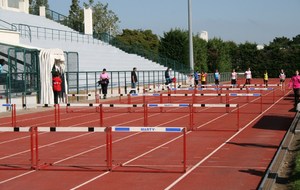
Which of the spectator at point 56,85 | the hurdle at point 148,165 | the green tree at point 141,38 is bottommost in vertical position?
the hurdle at point 148,165

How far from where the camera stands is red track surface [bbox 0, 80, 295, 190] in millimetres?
9578

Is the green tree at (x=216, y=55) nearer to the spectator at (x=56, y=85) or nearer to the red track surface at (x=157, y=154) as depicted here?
the spectator at (x=56, y=85)

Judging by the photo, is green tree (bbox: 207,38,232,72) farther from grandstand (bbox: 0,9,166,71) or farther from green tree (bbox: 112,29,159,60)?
grandstand (bbox: 0,9,166,71)

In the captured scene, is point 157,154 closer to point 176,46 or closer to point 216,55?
point 176,46

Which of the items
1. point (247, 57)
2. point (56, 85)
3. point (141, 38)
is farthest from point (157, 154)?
point (141, 38)

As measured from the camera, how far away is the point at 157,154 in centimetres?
1251

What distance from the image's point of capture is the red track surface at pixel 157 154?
9.58m

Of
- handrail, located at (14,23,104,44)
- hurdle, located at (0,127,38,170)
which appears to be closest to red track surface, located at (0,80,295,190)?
hurdle, located at (0,127,38,170)

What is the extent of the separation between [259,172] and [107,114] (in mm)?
13977

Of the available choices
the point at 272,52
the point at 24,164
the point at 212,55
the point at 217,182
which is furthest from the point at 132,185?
the point at 272,52

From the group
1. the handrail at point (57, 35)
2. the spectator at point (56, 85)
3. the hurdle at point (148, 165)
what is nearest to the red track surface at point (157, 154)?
the hurdle at point (148, 165)

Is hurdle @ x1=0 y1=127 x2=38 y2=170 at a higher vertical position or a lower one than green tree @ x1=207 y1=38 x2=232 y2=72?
lower

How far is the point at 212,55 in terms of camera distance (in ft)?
238

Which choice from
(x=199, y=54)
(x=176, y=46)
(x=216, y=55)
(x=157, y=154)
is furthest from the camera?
(x=216, y=55)
